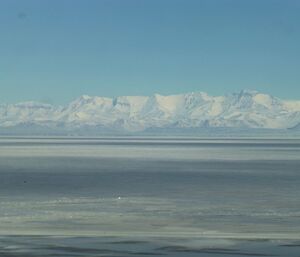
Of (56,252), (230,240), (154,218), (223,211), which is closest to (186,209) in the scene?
(223,211)

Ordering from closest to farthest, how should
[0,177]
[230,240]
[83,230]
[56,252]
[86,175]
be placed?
[56,252], [230,240], [83,230], [0,177], [86,175]

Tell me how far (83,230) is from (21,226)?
7.79ft

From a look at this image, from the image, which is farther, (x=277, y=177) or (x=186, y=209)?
(x=277, y=177)

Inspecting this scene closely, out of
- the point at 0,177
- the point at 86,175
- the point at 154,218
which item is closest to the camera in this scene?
the point at 154,218

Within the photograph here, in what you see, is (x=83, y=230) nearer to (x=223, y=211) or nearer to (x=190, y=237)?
(x=190, y=237)

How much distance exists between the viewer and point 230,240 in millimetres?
22891

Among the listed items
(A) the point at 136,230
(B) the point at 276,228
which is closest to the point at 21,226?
(A) the point at 136,230

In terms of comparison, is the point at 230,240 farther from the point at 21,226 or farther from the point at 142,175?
the point at 142,175

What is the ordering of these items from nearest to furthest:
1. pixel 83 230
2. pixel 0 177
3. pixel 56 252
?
Result: pixel 56 252 → pixel 83 230 → pixel 0 177

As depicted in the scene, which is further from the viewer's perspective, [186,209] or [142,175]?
[142,175]

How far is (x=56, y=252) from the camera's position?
20.5 metres

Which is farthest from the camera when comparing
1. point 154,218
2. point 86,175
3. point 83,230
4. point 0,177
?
point 86,175

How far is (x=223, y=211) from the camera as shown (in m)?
31.9

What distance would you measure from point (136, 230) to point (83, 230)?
1.72 meters
